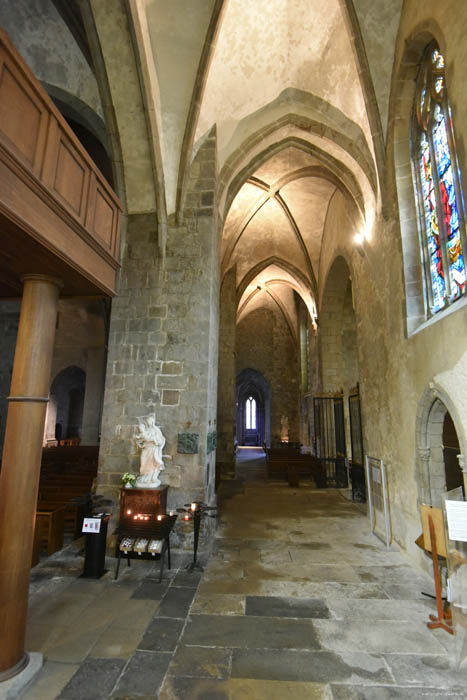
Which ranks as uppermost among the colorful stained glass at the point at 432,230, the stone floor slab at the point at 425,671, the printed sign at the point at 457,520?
the colorful stained glass at the point at 432,230

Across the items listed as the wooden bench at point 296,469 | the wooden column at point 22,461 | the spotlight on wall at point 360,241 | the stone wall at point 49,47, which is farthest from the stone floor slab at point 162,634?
the wooden bench at point 296,469

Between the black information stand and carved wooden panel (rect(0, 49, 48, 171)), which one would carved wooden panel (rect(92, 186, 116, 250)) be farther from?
the black information stand

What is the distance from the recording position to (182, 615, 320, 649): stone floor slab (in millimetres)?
3160

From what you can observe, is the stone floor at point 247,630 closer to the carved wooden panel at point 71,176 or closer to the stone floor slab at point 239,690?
the stone floor slab at point 239,690

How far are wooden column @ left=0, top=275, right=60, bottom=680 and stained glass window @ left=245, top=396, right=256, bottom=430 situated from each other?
24.8 metres

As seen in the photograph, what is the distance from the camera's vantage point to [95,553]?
14.6 feet

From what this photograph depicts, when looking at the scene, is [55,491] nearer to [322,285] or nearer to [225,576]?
[225,576]

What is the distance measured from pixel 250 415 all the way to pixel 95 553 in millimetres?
23101

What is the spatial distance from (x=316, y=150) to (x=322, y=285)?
5.09m

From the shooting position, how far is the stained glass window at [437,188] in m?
4.45

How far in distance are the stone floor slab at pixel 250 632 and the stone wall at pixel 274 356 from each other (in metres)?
18.9

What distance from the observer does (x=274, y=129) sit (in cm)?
771

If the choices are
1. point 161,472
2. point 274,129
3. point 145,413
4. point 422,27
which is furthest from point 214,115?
point 161,472

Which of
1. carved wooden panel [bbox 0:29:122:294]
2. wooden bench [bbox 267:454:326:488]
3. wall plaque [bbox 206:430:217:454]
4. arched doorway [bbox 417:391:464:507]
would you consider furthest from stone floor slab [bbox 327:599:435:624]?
wooden bench [bbox 267:454:326:488]
